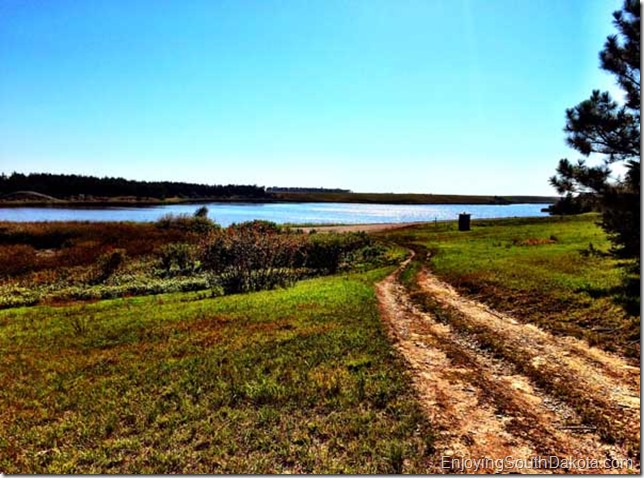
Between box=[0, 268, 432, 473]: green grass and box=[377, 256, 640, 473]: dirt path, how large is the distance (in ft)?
1.61

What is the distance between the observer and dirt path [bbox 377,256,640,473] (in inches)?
190

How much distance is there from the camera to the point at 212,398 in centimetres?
660

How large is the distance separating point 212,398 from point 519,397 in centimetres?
453

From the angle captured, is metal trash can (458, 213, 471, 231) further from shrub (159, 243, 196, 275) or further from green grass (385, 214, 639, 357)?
shrub (159, 243, 196, 275)

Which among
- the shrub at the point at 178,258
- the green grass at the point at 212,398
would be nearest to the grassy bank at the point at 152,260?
the shrub at the point at 178,258

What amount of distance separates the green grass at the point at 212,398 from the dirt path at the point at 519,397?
Result: 49 centimetres

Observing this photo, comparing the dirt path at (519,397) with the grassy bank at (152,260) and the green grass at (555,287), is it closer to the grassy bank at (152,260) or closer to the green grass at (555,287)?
the green grass at (555,287)

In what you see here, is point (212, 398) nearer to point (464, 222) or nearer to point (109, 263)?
point (109, 263)

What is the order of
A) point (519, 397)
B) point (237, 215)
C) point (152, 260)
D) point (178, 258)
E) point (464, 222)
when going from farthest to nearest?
1. point (237, 215)
2. point (464, 222)
3. point (152, 260)
4. point (178, 258)
5. point (519, 397)

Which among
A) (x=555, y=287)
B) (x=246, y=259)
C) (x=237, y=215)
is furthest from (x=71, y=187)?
(x=555, y=287)

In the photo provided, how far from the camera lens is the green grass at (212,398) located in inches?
198

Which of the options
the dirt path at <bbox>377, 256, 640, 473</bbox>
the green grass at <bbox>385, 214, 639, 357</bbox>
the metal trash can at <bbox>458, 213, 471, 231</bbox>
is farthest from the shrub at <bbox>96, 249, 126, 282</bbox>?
the metal trash can at <bbox>458, 213, 471, 231</bbox>

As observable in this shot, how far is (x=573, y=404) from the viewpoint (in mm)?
5973

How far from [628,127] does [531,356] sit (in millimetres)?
8164
